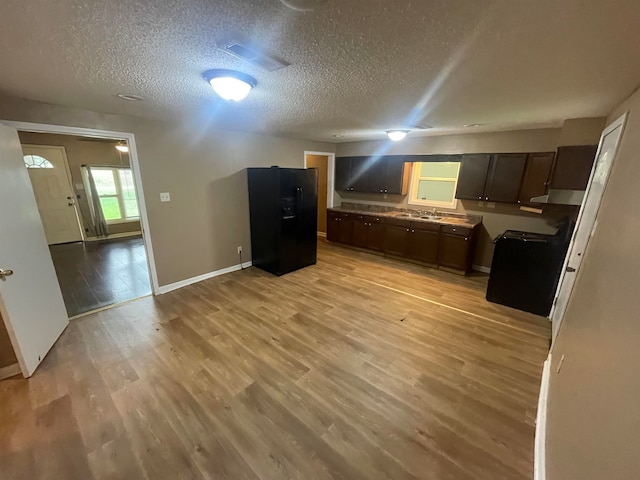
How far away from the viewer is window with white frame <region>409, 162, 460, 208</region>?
15.4ft

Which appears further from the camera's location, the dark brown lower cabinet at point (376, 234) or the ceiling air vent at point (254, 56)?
the dark brown lower cabinet at point (376, 234)

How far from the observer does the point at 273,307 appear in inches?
127

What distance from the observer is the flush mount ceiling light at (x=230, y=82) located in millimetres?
1662

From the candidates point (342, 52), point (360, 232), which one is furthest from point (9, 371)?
point (360, 232)

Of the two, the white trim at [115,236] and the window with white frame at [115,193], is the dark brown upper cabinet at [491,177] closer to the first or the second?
the window with white frame at [115,193]

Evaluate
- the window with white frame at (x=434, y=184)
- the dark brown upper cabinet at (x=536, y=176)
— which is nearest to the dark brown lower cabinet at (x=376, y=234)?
the window with white frame at (x=434, y=184)

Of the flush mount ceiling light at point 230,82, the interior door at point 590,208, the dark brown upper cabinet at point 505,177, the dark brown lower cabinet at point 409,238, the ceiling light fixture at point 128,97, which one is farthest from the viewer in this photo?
the dark brown lower cabinet at point 409,238

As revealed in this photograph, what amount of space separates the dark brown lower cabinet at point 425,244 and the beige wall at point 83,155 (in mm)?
6988

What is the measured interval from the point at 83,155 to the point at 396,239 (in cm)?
704

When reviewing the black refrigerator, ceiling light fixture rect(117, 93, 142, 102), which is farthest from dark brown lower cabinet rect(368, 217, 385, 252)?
ceiling light fixture rect(117, 93, 142, 102)

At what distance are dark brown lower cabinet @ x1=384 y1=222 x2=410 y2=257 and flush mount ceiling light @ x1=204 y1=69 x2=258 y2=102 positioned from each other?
368cm

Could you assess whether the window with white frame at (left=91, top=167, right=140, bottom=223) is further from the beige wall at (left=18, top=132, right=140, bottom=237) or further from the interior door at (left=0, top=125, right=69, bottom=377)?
the interior door at (left=0, top=125, right=69, bottom=377)

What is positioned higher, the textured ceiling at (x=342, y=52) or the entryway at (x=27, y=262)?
the textured ceiling at (x=342, y=52)

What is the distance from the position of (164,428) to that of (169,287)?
231cm
